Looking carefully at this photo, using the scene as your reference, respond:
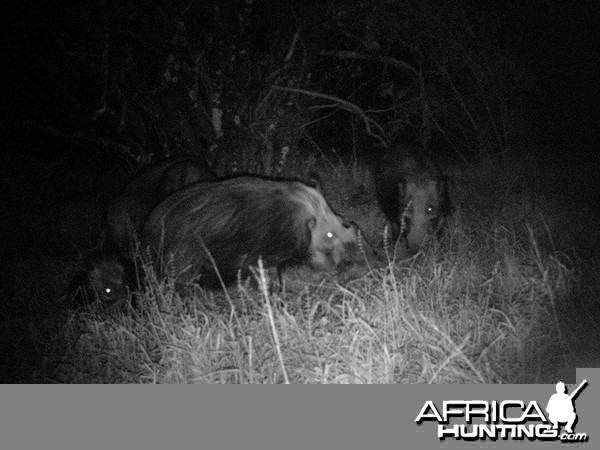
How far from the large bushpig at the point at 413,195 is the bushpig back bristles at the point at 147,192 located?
2247 millimetres

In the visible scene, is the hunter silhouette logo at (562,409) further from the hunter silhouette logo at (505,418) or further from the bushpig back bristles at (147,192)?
the bushpig back bristles at (147,192)

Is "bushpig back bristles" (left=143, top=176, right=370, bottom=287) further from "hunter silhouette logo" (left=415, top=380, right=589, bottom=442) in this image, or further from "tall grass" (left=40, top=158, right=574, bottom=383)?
"hunter silhouette logo" (left=415, top=380, right=589, bottom=442)

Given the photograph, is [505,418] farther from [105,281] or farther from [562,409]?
[105,281]

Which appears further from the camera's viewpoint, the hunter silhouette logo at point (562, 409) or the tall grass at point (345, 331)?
the tall grass at point (345, 331)

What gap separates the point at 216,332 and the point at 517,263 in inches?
100

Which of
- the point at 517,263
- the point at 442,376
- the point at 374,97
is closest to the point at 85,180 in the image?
the point at 374,97

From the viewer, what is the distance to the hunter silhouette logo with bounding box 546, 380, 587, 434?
10.6ft

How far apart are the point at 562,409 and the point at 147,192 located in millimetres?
4994

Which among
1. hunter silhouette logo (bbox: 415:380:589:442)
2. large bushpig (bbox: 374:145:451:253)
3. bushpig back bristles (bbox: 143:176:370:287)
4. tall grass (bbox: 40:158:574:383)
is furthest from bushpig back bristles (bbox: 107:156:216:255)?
hunter silhouette logo (bbox: 415:380:589:442)

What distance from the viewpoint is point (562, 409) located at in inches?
128

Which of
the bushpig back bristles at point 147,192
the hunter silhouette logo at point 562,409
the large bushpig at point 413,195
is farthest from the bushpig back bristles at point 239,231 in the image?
the hunter silhouette logo at point 562,409

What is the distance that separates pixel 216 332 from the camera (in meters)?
4.85

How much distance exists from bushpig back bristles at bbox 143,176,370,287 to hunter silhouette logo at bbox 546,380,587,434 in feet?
8.89

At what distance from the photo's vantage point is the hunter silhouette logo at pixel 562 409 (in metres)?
3.22
